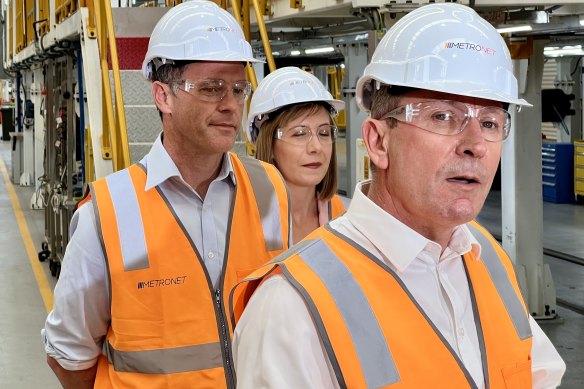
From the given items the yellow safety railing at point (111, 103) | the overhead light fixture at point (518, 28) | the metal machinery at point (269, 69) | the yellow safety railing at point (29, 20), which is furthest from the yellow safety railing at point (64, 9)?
the yellow safety railing at point (29, 20)

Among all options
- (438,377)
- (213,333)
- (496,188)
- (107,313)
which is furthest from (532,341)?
(496,188)

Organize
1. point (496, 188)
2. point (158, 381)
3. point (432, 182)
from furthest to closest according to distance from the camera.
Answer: point (496, 188), point (158, 381), point (432, 182)

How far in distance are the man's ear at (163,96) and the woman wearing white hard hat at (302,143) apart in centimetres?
106

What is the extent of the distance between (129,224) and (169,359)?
0.43 m

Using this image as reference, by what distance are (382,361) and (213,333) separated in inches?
48.2

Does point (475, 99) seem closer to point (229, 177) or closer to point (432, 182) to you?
point (432, 182)

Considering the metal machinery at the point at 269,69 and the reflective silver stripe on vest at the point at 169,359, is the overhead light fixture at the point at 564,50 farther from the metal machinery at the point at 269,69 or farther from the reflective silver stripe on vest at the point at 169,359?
the reflective silver stripe on vest at the point at 169,359

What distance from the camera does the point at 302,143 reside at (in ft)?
13.4

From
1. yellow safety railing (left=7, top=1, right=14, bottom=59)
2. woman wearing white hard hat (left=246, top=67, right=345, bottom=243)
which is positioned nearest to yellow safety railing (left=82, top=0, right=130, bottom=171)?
woman wearing white hard hat (left=246, top=67, right=345, bottom=243)

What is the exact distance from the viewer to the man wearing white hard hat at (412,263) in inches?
65.7

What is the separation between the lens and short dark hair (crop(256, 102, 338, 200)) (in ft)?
13.6

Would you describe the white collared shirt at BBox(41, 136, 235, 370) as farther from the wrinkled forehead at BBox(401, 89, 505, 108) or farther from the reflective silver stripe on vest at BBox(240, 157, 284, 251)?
the wrinkled forehead at BBox(401, 89, 505, 108)

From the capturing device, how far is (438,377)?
1729 mm

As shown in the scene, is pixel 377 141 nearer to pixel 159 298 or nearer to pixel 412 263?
pixel 412 263
